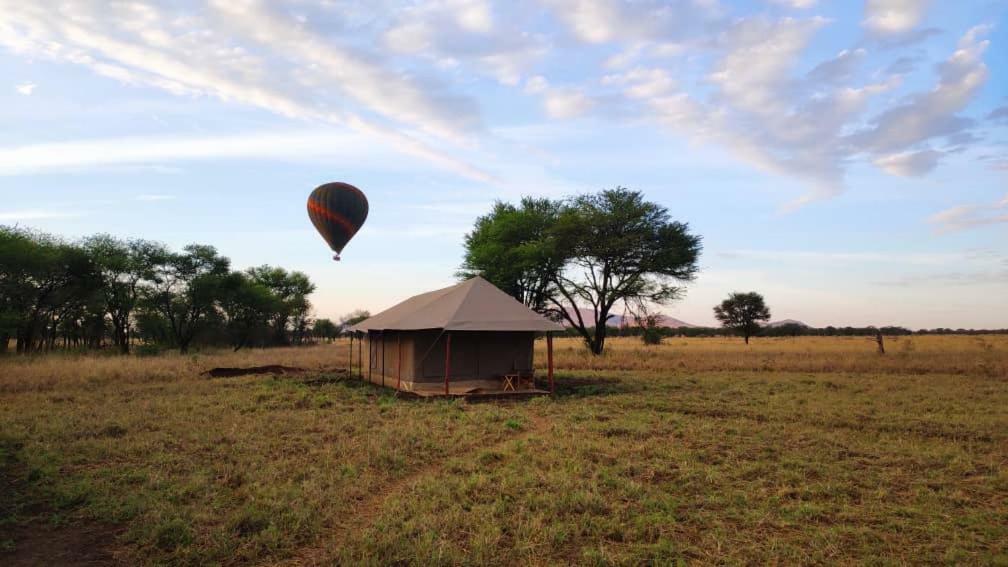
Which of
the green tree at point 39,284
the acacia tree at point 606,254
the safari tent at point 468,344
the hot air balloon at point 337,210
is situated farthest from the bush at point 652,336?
the green tree at point 39,284

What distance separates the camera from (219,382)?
20.1 metres

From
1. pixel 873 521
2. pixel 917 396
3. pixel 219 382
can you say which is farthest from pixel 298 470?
pixel 917 396

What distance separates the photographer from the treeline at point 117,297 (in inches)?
1304

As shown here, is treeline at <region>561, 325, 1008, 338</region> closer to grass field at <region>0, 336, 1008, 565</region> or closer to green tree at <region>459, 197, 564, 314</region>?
green tree at <region>459, 197, 564, 314</region>

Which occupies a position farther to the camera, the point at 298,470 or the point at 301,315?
the point at 301,315

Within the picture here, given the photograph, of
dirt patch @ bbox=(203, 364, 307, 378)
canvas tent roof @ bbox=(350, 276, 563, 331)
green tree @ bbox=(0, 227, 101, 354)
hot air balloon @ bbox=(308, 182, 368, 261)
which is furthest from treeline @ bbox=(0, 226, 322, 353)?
canvas tent roof @ bbox=(350, 276, 563, 331)

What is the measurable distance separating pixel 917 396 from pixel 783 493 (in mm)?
12128

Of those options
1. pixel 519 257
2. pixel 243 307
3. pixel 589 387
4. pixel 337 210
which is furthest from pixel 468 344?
pixel 243 307

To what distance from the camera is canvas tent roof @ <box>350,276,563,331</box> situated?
16.9m

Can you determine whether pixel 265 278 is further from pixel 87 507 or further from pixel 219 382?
pixel 87 507

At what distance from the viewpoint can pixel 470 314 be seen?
1739cm

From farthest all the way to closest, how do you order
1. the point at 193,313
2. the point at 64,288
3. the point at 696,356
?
1. the point at 193,313
2. the point at 64,288
3. the point at 696,356

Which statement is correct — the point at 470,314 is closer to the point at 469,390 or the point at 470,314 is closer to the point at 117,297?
the point at 469,390

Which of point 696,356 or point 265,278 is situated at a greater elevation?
point 265,278
